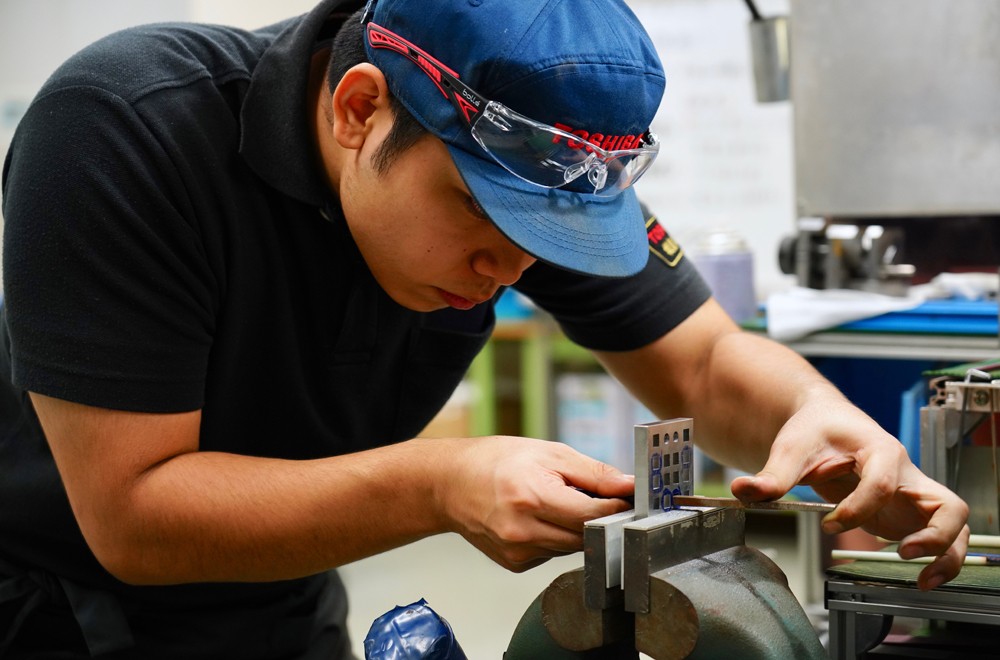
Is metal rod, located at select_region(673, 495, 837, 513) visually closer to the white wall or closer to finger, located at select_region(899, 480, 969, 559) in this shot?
finger, located at select_region(899, 480, 969, 559)

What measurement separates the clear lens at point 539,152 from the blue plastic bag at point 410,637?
1.26ft

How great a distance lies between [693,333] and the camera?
4.61 ft

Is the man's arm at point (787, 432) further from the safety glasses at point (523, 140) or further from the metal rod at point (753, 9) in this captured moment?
the metal rod at point (753, 9)

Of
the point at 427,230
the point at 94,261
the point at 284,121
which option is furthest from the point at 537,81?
the point at 94,261

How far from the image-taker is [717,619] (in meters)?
0.86

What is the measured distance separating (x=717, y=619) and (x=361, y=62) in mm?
589

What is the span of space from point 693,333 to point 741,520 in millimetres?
410

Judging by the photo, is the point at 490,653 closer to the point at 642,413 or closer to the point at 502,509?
the point at 642,413

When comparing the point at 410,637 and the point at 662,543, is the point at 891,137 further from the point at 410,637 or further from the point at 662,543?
the point at 410,637

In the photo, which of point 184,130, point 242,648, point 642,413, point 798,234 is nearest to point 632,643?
point 242,648

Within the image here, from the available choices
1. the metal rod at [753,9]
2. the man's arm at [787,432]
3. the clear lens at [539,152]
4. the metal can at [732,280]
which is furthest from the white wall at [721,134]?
the clear lens at [539,152]

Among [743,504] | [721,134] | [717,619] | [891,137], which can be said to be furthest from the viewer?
[721,134]

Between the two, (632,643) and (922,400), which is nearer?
(632,643)

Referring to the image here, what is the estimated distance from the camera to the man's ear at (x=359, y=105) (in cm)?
101
